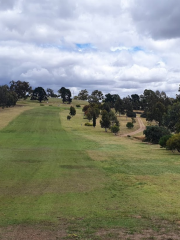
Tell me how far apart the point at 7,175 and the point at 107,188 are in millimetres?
6560

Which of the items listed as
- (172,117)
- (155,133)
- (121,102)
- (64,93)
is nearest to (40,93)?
(64,93)

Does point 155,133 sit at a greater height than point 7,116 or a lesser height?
greater

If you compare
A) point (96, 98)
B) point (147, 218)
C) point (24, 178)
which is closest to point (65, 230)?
point (147, 218)

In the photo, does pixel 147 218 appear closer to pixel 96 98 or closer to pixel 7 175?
pixel 7 175

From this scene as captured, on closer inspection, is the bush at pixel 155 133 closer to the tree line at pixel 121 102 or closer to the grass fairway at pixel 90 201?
the tree line at pixel 121 102

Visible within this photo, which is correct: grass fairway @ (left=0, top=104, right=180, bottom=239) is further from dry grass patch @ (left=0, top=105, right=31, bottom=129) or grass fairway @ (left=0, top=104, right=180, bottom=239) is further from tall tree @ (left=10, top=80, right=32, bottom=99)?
tall tree @ (left=10, top=80, right=32, bottom=99)

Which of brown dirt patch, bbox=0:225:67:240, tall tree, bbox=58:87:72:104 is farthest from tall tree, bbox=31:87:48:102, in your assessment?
brown dirt patch, bbox=0:225:67:240

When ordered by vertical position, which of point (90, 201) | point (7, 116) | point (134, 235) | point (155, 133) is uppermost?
point (134, 235)

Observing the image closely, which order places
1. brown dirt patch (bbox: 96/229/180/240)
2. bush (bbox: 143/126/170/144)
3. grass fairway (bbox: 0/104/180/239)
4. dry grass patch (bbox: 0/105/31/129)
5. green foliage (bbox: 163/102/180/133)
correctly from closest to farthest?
1. brown dirt patch (bbox: 96/229/180/240)
2. grass fairway (bbox: 0/104/180/239)
3. bush (bbox: 143/126/170/144)
4. green foliage (bbox: 163/102/180/133)
5. dry grass patch (bbox: 0/105/31/129)

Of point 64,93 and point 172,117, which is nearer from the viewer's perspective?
point 172,117

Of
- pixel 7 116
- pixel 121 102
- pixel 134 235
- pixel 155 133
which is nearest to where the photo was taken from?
pixel 134 235

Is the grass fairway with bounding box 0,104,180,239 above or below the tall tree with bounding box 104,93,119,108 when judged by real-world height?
below

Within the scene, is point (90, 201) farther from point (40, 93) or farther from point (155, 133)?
point (40, 93)

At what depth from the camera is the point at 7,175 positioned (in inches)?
632
